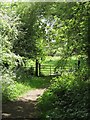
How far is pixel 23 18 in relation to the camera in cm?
→ 1287

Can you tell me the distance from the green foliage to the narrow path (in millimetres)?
316

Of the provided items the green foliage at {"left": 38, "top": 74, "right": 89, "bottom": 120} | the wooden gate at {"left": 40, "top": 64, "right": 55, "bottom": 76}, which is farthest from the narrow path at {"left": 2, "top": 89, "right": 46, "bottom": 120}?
the wooden gate at {"left": 40, "top": 64, "right": 55, "bottom": 76}

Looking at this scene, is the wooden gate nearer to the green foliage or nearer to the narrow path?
the narrow path

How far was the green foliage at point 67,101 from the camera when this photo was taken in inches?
254

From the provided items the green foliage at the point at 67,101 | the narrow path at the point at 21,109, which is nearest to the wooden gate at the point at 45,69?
the narrow path at the point at 21,109

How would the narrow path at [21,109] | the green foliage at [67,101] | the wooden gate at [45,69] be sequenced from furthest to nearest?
1. the wooden gate at [45,69]
2. the narrow path at [21,109]
3. the green foliage at [67,101]

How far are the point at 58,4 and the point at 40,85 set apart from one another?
536 centimetres

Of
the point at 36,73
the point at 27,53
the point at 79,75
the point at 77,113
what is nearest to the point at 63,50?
the point at 79,75

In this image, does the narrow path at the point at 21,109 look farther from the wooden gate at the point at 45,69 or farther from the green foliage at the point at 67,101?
the wooden gate at the point at 45,69

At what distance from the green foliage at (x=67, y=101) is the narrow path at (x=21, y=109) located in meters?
0.32

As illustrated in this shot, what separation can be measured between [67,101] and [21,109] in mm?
1552

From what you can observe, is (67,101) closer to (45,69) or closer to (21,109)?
(21,109)

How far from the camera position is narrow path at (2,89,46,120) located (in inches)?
298

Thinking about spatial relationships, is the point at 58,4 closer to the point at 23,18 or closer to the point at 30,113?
the point at 23,18
